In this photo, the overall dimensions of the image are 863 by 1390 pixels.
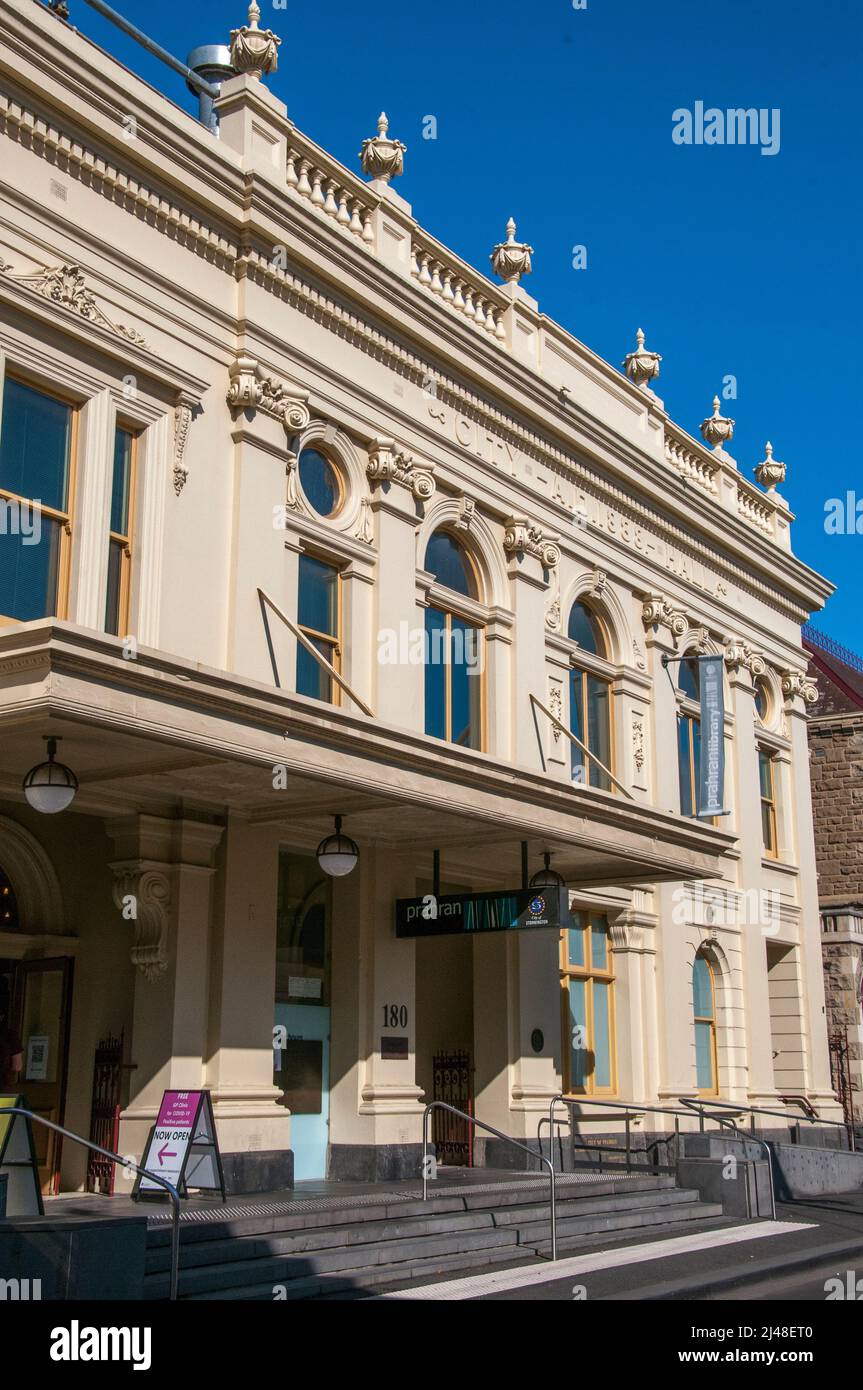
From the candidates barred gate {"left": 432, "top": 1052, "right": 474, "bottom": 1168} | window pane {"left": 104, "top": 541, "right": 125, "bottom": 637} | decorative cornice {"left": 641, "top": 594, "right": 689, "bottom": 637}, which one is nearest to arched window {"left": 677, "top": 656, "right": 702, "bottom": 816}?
decorative cornice {"left": 641, "top": 594, "right": 689, "bottom": 637}

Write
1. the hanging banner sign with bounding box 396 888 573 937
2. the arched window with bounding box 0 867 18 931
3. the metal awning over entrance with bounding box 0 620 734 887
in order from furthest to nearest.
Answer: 1. the hanging banner sign with bounding box 396 888 573 937
2. the arched window with bounding box 0 867 18 931
3. the metal awning over entrance with bounding box 0 620 734 887

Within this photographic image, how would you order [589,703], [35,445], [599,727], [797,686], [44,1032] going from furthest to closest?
[797,686]
[599,727]
[589,703]
[44,1032]
[35,445]

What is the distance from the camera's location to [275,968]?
53.5ft

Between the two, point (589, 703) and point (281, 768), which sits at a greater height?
point (589, 703)

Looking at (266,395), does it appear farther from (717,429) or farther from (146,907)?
(717,429)

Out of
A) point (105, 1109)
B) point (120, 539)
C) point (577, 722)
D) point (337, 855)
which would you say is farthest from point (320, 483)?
point (105, 1109)

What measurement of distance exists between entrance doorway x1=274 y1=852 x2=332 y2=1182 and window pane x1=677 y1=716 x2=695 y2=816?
9.08 m

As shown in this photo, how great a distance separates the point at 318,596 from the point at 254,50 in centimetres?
638

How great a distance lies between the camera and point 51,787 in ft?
38.3

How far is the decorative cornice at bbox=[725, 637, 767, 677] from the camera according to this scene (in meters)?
26.9

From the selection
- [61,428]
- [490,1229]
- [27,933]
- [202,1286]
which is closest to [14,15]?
[61,428]

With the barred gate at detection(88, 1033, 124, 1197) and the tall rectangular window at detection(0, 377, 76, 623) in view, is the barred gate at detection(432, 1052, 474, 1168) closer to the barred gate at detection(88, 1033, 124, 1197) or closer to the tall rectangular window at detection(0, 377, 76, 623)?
the barred gate at detection(88, 1033, 124, 1197)
